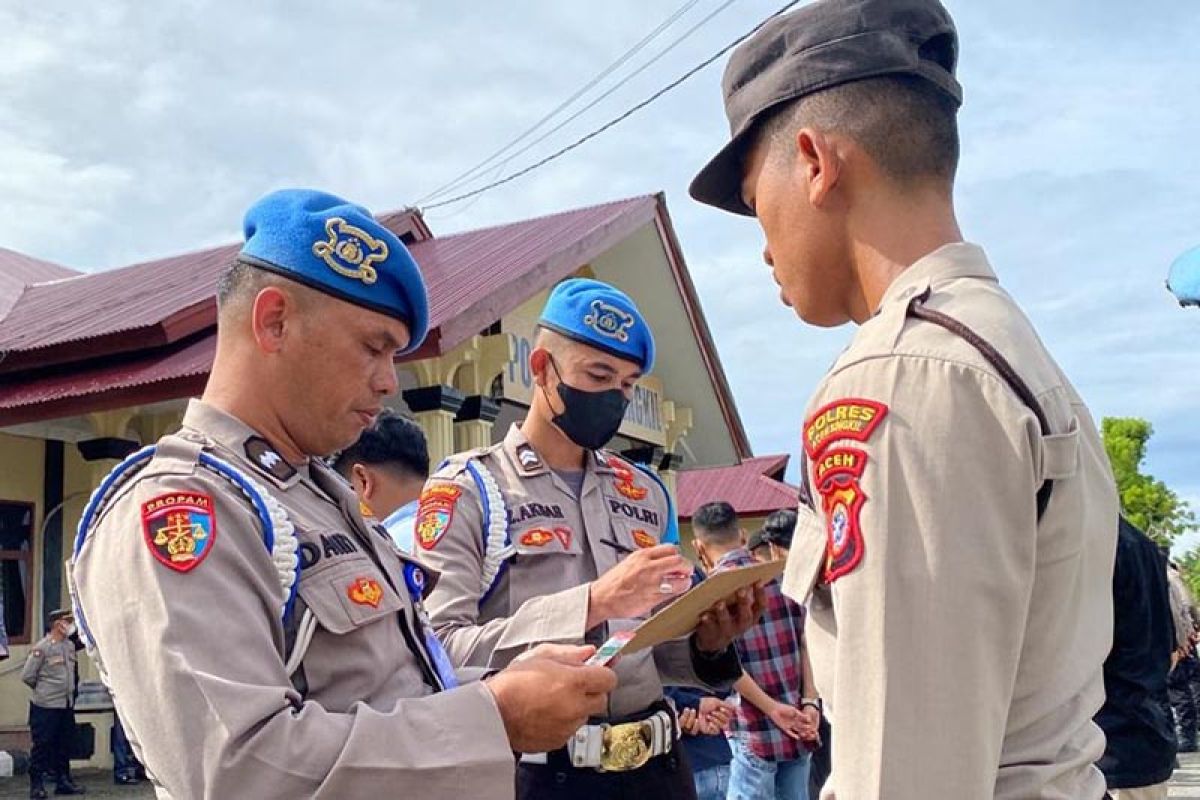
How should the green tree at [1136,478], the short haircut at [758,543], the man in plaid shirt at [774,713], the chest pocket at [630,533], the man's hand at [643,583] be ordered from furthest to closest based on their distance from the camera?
the green tree at [1136,478]
the short haircut at [758,543]
the man in plaid shirt at [774,713]
the chest pocket at [630,533]
the man's hand at [643,583]

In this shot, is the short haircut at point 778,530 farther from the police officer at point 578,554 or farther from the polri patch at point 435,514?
the polri patch at point 435,514

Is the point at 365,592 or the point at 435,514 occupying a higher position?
the point at 435,514

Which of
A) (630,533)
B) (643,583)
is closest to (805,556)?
(643,583)

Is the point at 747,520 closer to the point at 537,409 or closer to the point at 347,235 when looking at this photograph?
the point at 537,409

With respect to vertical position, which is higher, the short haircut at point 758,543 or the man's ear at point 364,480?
the man's ear at point 364,480

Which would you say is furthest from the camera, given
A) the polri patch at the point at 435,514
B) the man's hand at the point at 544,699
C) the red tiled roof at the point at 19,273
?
the red tiled roof at the point at 19,273

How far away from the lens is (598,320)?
326 cm

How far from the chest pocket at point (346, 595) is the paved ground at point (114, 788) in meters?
7.92

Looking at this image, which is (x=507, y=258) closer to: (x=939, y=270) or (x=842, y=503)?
(x=939, y=270)

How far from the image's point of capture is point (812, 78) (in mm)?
1461

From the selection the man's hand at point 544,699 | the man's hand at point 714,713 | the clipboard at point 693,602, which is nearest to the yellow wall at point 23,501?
the man's hand at point 714,713

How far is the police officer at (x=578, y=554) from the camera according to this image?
257 centimetres

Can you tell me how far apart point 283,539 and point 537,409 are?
1.70 metres

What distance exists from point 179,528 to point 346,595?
0.30 m
